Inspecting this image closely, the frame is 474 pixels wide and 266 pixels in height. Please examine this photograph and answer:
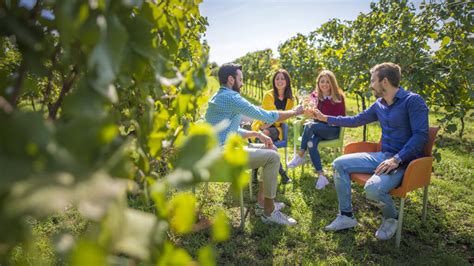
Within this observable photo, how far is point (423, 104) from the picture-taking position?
9.87 feet

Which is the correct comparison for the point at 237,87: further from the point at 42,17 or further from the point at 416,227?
the point at 42,17

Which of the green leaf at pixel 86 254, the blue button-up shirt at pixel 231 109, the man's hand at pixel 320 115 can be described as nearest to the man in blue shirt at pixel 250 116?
the blue button-up shirt at pixel 231 109

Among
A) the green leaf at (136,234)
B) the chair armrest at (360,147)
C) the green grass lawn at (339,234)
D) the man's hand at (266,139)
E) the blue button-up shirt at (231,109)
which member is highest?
the blue button-up shirt at (231,109)

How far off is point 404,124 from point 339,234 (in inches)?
50.7

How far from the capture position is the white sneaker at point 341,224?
10.9ft

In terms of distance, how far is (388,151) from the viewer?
3311 mm

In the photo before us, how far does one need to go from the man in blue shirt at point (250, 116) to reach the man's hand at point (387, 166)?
1.00 metres

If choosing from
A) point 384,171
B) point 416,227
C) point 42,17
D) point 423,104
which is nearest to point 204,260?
point 42,17

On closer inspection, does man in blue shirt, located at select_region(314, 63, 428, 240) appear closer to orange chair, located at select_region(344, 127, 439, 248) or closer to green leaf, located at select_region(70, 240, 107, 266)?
orange chair, located at select_region(344, 127, 439, 248)

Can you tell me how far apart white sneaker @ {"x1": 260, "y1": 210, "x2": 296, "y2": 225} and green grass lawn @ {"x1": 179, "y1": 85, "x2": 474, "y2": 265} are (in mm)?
66

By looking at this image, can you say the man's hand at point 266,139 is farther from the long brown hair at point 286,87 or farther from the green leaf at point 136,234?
the green leaf at point 136,234

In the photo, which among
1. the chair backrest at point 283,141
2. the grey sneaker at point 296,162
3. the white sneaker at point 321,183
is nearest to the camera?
the white sneaker at point 321,183

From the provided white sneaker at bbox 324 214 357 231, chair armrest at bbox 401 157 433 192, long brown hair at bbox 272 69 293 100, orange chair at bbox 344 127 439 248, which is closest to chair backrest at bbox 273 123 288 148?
long brown hair at bbox 272 69 293 100

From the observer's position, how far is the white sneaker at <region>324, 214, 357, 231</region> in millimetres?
3318
